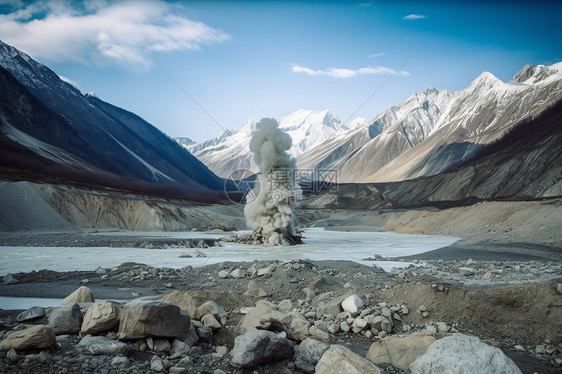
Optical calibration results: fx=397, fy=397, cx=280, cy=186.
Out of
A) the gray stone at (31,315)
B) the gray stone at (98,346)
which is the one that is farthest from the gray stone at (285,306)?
the gray stone at (31,315)

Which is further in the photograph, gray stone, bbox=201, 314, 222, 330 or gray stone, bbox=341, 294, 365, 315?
gray stone, bbox=341, 294, 365, 315

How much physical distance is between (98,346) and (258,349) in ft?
8.89

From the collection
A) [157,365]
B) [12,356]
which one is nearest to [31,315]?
[12,356]

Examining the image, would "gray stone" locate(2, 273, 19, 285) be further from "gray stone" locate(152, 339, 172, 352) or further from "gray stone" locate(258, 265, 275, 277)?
"gray stone" locate(152, 339, 172, 352)

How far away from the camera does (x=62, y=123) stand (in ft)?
389

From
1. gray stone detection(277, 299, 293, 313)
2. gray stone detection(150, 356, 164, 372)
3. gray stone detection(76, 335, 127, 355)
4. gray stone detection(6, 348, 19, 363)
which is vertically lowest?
gray stone detection(277, 299, 293, 313)

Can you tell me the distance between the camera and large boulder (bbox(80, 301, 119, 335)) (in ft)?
24.0

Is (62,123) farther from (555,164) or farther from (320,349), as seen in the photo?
(320,349)

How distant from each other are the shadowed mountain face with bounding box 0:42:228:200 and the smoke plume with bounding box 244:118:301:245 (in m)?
47.8

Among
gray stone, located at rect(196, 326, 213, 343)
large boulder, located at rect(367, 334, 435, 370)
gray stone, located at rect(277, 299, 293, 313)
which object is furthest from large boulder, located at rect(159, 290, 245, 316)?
large boulder, located at rect(367, 334, 435, 370)

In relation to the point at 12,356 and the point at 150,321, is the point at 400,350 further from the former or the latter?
the point at 12,356

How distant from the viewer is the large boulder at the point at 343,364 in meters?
5.92

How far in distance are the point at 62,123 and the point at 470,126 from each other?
465 ft

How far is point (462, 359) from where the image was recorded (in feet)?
20.4
